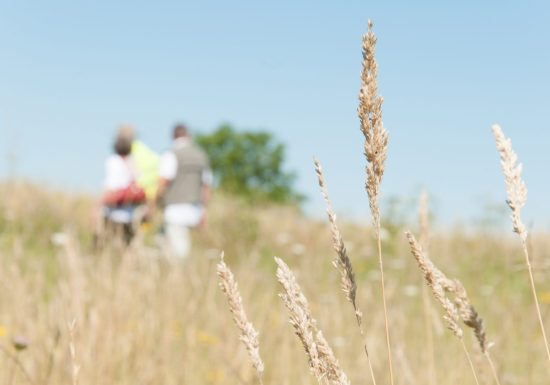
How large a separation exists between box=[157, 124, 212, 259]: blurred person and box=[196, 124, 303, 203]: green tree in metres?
26.4

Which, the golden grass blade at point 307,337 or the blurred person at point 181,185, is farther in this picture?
the blurred person at point 181,185

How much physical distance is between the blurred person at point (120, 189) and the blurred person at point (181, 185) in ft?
1.99

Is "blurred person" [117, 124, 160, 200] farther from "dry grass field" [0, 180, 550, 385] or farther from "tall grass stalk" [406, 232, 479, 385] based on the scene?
"tall grass stalk" [406, 232, 479, 385]

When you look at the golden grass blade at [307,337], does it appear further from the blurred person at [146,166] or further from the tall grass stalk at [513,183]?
the blurred person at [146,166]

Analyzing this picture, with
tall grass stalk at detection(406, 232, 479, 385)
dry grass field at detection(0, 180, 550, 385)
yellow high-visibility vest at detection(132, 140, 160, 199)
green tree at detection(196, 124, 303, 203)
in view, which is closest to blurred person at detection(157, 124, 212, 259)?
yellow high-visibility vest at detection(132, 140, 160, 199)

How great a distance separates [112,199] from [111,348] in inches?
184

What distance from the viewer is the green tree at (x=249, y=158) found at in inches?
1356

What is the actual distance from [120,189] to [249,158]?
93.3 feet

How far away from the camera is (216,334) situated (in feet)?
8.93

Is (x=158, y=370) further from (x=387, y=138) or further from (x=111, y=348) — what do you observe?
(x=387, y=138)

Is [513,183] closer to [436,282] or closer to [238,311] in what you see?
[436,282]

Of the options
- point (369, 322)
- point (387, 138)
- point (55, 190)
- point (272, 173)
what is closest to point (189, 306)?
point (369, 322)

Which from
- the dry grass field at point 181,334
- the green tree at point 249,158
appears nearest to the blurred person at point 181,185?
the dry grass field at point 181,334

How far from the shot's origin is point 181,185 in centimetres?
746
